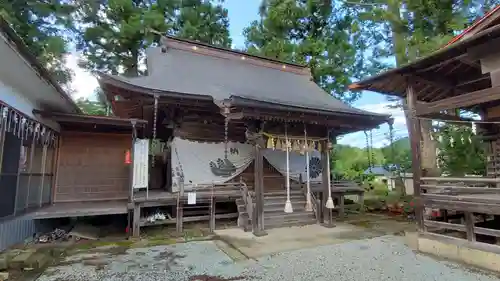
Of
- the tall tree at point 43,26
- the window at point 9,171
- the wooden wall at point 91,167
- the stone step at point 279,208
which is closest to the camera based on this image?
the window at point 9,171

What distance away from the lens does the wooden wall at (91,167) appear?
7902 millimetres

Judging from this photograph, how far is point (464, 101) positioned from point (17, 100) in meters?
8.08

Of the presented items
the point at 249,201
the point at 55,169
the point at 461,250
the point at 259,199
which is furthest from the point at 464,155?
the point at 55,169

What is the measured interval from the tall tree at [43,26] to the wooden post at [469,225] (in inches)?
599

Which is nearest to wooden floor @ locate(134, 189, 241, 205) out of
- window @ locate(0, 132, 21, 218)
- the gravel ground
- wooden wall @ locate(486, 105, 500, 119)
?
the gravel ground

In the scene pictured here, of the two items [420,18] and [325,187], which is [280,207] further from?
[420,18]

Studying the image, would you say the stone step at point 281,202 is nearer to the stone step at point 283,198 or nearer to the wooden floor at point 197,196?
the stone step at point 283,198

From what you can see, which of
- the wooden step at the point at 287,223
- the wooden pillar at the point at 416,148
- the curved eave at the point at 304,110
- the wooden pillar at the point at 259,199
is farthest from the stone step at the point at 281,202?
the wooden pillar at the point at 416,148

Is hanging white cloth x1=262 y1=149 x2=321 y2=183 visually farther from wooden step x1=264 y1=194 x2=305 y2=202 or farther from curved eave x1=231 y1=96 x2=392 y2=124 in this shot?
curved eave x1=231 y1=96 x2=392 y2=124

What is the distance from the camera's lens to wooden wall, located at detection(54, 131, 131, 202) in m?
7.90

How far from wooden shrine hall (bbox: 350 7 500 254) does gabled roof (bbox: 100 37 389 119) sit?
2064mm

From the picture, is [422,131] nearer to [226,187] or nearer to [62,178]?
[226,187]

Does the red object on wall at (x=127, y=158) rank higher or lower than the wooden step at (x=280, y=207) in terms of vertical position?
higher

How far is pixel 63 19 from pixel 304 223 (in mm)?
15216
